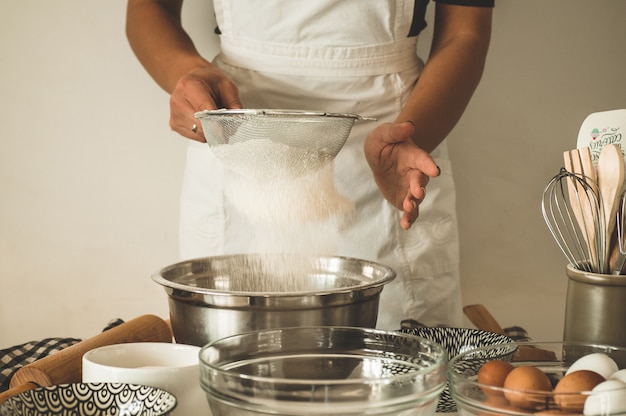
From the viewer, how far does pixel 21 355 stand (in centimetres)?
90

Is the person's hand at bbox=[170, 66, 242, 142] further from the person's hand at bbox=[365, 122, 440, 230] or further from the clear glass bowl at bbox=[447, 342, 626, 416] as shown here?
the clear glass bowl at bbox=[447, 342, 626, 416]

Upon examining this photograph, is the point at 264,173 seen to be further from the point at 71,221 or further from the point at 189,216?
the point at 71,221

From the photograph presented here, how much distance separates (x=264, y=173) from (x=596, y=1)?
4.17ft

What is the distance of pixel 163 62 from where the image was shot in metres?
1.28

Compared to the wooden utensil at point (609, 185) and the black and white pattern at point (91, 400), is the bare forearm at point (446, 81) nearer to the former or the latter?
the wooden utensil at point (609, 185)

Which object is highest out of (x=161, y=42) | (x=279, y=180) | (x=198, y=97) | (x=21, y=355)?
(x=161, y=42)

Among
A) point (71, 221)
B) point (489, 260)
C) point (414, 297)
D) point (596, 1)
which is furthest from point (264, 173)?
point (596, 1)

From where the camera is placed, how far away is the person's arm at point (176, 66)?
3.33ft

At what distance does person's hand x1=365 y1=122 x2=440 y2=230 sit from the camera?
91 centimetres

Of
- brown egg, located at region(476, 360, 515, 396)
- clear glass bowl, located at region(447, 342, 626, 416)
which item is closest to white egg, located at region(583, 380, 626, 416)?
clear glass bowl, located at region(447, 342, 626, 416)

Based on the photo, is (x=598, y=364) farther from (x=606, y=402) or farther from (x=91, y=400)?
(x=91, y=400)

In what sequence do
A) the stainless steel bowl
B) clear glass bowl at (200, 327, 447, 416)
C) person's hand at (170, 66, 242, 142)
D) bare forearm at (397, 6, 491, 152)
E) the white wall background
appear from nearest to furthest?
clear glass bowl at (200, 327, 447, 416) < the stainless steel bowl < person's hand at (170, 66, 242, 142) < bare forearm at (397, 6, 491, 152) < the white wall background

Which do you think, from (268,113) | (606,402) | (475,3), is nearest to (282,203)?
(268,113)

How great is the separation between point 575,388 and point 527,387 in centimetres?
4
